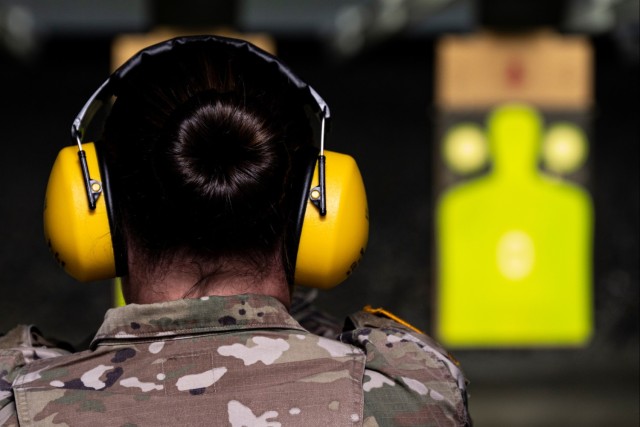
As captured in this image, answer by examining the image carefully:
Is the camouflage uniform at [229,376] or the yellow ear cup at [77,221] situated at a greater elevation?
the yellow ear cup at [77,221]

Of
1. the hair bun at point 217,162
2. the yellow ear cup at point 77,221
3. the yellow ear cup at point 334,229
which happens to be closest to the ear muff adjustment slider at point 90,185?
the yellow ear cup at point 77,221

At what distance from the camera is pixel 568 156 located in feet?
17.1

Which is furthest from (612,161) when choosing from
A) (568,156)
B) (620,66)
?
(568,156)

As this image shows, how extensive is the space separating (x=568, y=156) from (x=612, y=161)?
138 centimetres

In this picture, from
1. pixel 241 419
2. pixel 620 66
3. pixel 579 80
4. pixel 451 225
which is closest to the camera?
pixel 241 419

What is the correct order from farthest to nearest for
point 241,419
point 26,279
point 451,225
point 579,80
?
1. point 26,279
2. point 451,225
3. point 579,80
4. point 241,419

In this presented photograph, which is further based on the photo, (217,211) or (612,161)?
(612,161)

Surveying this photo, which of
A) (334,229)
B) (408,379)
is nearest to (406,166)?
(334,229)

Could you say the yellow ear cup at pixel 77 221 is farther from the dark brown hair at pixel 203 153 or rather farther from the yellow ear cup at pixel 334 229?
the yellow ear cup at pixel 334 229

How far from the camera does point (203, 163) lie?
1064 mm

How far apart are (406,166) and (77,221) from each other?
16.8 feet

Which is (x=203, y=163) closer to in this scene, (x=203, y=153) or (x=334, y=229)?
(x=203, y=153)

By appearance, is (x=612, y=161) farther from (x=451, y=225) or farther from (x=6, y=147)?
(x=6, y=147)

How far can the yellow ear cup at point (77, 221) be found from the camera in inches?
45.3
